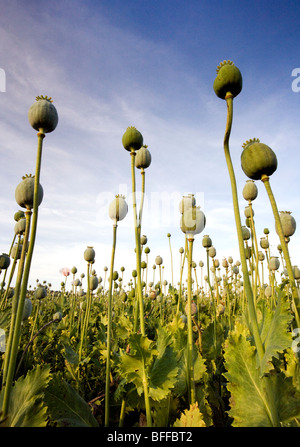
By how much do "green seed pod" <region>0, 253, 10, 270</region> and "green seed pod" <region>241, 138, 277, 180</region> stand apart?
2.64 m

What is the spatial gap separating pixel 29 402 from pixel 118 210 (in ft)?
3.76

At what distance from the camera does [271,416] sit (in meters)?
1.25

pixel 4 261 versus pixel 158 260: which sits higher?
pixel 158 260

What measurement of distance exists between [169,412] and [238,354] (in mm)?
558

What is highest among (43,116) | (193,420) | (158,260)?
(158,260)

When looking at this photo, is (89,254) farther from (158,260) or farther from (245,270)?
(158,260)

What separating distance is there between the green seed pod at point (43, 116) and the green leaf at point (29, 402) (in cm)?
128

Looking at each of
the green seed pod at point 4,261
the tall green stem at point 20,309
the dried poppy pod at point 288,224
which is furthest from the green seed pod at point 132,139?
the green seed pod at point 4,261

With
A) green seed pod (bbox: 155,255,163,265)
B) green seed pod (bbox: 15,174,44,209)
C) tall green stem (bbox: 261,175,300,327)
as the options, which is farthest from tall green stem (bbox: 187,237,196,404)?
green seed pod (bbox: 155,255,163,265)

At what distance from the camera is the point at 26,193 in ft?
4.58

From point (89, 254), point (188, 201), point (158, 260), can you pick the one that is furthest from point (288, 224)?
point (158, 260)

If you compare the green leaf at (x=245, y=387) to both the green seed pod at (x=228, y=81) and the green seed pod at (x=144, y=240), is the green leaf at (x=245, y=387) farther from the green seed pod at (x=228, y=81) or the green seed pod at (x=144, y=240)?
the green seed pod at (x=144, y=240)

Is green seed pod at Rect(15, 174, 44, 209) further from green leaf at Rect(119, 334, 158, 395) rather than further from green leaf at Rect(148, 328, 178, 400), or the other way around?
green leaf at Rect(148, 328, 178, 400)
